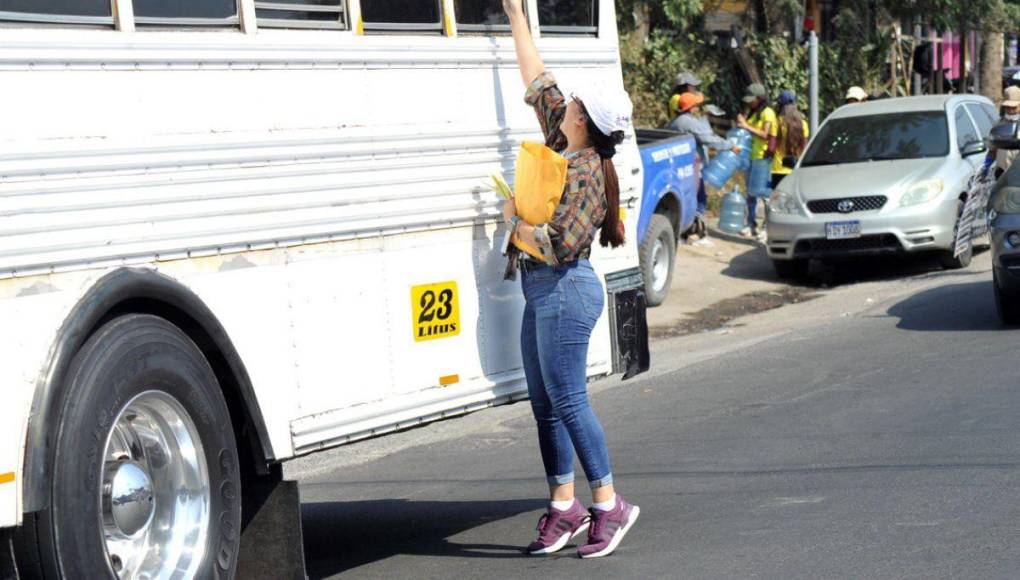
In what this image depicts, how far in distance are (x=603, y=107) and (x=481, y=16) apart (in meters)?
0.74

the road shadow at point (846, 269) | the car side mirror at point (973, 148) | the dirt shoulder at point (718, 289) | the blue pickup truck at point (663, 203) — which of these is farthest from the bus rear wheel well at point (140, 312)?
the car side mirror at point (973, 148)

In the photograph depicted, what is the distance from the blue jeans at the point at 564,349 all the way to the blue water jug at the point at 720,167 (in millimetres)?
13148

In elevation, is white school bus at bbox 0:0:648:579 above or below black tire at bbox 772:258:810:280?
above

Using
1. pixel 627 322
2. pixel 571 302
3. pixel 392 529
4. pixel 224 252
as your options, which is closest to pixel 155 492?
pixel 224 252

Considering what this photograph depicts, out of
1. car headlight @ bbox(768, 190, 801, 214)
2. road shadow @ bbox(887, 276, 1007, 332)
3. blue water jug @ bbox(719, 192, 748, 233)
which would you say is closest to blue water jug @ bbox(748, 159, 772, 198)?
blue water jug @ bbox(719, 192, 748, 233)

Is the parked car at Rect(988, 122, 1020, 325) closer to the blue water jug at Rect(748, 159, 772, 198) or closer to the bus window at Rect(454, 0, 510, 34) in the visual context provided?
the bus window at Rect(454, 0, 510, 34)

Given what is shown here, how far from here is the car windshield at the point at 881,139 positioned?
1689cm

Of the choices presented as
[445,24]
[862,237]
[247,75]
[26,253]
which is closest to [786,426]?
[445,24]

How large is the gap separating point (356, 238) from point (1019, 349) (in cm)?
676

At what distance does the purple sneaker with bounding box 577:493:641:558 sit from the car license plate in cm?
1022

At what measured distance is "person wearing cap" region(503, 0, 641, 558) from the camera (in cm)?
601

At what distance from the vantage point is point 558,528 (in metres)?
6.32

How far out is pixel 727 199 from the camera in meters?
19.4

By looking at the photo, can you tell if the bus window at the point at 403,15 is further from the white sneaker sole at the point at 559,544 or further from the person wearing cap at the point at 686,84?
the person wearing cap at the point at 686,84
